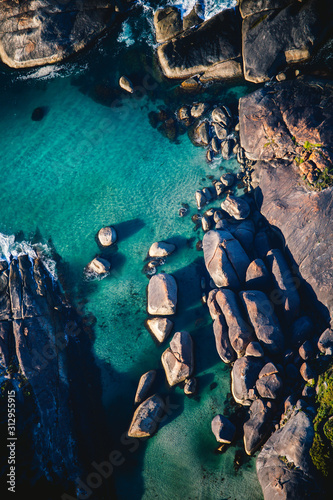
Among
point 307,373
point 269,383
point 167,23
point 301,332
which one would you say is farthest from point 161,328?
point 167,23

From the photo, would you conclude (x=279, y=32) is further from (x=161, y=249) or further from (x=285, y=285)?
(x=285, y=285)

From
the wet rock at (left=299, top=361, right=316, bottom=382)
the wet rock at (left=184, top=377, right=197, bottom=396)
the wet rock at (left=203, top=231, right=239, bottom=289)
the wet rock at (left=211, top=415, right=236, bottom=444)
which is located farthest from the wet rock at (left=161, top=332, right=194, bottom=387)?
the wet rock at (left=299, top=361, right=316, bottom=382)

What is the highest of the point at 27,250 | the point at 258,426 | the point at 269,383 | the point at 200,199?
the point at 27,250

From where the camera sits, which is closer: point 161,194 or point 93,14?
point 161,194

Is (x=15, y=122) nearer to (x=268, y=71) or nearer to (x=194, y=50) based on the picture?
(x=194, y=50)

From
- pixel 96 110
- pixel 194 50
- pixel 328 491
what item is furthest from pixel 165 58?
pixel 328 491

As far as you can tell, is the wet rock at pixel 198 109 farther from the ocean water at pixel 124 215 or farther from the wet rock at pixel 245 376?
the wet rock at pixel 245 376
